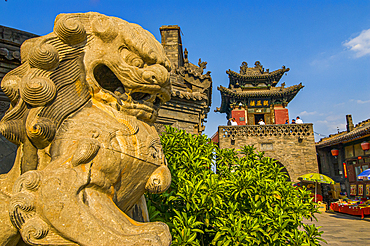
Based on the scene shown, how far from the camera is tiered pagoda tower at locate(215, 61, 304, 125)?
1986 cm

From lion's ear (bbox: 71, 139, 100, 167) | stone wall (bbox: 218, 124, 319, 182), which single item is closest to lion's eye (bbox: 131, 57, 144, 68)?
lion's ear (bbox: 71, 139, 100, 167)

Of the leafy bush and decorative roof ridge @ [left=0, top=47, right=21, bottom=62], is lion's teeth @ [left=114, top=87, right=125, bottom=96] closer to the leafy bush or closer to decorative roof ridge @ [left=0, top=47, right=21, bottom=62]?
the leafy bush

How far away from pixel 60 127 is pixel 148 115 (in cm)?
57

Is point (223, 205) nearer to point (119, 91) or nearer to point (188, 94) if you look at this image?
point (119, 91)

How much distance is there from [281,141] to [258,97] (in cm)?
494

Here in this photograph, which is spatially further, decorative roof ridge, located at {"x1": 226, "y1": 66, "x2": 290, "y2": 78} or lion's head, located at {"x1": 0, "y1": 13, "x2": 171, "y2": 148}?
decorative roof ridge, located at {"x1": 226, "y1": 66, "x2": 290, "y2": 78}

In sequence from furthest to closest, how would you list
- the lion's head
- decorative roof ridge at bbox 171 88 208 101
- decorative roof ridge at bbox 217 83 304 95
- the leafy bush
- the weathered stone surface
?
decorative roof ridge at bbox 217 83 304 95, decorative roof ridge at bbox 171 88 208 101, the weathered stone surface, the leafy bush, the lion's head

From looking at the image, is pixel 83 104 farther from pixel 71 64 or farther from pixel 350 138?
pixel 350 138

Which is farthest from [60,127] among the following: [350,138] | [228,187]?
[350,138]

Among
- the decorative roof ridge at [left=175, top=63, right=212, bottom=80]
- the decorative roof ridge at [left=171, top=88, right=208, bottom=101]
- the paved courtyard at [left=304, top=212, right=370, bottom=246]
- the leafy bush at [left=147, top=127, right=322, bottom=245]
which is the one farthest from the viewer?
the paved courtyard at [left=304, top=212, right=370, bottom=246]

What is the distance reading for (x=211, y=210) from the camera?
101 inches

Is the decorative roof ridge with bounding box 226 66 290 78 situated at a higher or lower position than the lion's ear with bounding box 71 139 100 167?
higher

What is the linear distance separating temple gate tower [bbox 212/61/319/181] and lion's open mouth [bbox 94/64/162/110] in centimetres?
1540

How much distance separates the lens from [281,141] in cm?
1692
